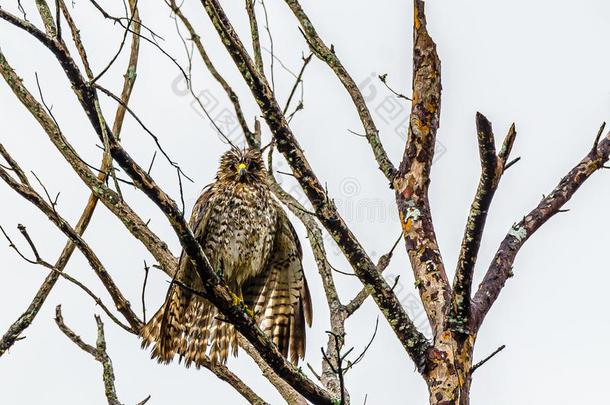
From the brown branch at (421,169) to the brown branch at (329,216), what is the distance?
0.72 feet

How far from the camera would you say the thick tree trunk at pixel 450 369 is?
153 inches

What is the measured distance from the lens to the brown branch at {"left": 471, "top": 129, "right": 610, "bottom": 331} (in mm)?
4297

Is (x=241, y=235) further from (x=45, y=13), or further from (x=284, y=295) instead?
(x=45, y=13)

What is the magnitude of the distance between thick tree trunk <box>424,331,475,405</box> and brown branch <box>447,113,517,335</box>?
0.07 meters

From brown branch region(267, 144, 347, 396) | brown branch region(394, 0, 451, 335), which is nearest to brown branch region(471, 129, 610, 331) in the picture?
brown branch region(394, 0, 451, 335)

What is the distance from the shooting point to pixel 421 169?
4.55 m

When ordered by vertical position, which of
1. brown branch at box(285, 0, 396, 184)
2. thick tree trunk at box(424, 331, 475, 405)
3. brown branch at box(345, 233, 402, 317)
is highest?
brown branch at box(285, 0, 396, 184)

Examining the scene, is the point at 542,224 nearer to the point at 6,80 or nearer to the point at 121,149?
the point at 121,149

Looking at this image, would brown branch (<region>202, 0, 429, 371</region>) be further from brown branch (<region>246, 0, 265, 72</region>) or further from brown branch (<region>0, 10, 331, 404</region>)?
brown branch (<region>246, 0, 265, 72</region>)

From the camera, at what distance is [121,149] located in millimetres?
3627

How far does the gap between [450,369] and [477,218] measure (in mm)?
782

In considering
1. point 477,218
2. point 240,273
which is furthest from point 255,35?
point 477,218

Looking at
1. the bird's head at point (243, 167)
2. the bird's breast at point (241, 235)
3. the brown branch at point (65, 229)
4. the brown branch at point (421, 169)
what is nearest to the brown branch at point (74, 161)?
the brown branch at point (65, 229)

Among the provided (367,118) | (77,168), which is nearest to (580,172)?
(367,118)
